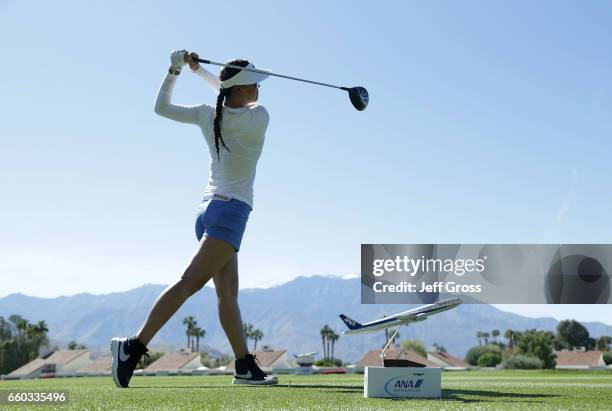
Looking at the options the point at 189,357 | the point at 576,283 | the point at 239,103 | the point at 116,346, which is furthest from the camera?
the point at 189,357

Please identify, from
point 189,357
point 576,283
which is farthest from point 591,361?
point 576,283

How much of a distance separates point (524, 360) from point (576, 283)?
42.2 meters

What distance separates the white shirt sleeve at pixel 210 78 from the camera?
5.84 m

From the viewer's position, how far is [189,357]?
10494 centimetres

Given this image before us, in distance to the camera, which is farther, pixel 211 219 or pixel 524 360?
pixel 524 360

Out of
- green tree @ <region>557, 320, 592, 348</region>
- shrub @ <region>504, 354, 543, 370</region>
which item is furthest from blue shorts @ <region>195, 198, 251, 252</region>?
green tree @ <region>557, 320, 592, 348</region>

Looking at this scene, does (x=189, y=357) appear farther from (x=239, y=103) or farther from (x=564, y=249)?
(x=239, y=103)

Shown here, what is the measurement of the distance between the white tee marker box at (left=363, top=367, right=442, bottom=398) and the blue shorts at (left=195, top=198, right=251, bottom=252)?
143 cm

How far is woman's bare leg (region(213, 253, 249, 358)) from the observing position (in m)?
5.87

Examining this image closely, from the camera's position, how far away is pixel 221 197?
5301 mm

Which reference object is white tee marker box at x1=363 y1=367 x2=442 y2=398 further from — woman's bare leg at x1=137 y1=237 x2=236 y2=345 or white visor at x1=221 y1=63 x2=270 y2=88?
white visor at x1=221 y1=63 x2=270 y2=88

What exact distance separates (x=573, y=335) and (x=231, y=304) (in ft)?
538

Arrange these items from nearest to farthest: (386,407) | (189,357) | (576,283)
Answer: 1. (386,407)
2. (576,283)
3. (189,357)

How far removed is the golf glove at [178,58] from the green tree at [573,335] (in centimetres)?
16348
